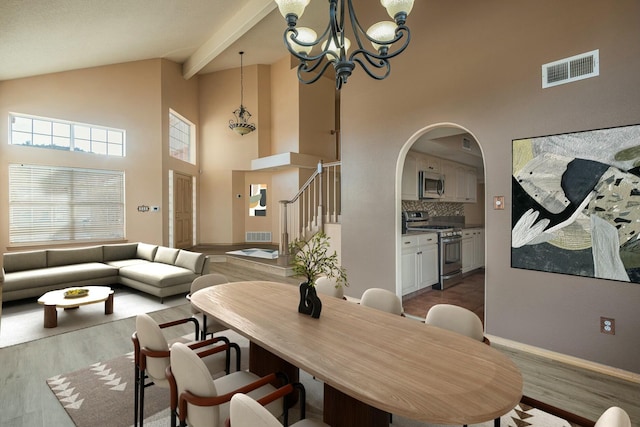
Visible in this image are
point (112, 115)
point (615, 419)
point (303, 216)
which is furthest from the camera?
point (112, 115)

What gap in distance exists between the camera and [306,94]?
839cm

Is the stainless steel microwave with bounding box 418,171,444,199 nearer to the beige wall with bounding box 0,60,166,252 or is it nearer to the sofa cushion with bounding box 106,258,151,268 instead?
the sofa cushion with bounding box 106,258,151,268

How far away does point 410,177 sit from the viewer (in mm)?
5188

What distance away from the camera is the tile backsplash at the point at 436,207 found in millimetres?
5738

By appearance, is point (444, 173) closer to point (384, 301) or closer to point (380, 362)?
point (384, 301)

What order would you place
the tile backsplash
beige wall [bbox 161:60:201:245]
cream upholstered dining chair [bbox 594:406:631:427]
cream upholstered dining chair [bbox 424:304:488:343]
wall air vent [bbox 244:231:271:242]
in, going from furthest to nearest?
wall air vent [bbox 244:231:271:242] → beige wall [bbox 161:60:201:245] → the tile backsplash → cream upholstered dining chair [bbox 424:304:488:343] → cream upholstered dining chair [bbox 594:406:631:427]

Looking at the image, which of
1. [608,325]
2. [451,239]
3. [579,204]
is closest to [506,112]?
[579,204]

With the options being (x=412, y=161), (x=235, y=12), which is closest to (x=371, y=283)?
(x=412, y=161)

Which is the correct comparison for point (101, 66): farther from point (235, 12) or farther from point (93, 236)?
point (93, 236)

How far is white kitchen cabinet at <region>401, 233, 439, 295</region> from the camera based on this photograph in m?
4.34

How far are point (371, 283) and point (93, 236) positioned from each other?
5.96 metres

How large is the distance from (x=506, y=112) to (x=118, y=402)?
4184 millimetres

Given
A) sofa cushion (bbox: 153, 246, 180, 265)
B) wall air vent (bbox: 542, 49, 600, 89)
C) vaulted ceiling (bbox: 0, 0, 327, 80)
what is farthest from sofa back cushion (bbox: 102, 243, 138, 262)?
wall air vent (bbox: 542, 49, 600, 89)

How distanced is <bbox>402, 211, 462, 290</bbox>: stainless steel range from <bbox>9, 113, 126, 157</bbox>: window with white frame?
6.41 m
